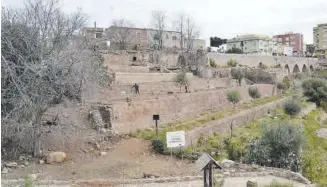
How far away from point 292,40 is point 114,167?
440 feet

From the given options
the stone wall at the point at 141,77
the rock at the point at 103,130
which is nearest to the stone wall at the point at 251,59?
the stone wall at the point at 141,77

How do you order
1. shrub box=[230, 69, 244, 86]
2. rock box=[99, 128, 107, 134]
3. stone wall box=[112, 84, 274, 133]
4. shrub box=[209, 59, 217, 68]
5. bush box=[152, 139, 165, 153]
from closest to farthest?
bush box=[152, 139, 165, 153], rock box=[99, 128, 107, 134], stone wall box=[112, 84, 274, 133], shrub box=[230, 69, 244, 86], shrub box=[209, 59, 217, 68]

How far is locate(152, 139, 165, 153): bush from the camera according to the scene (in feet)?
60.2

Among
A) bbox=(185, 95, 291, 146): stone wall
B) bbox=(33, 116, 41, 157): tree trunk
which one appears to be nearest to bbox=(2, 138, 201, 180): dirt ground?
bbox=(33, 116, 41, 157): tree trunk

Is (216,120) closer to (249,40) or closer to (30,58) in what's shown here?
Result: (30,58)

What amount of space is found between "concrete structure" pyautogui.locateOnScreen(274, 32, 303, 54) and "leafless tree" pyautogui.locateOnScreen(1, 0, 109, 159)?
5076 inches

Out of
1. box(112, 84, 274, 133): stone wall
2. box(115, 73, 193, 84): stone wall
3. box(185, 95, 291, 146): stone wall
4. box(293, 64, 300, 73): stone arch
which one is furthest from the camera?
box(293, 64, 300, 73): stone arch

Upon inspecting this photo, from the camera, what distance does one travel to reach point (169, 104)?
26.2m

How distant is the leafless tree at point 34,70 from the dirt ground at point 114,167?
1622 mm

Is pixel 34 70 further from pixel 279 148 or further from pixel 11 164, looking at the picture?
pixel 279 148

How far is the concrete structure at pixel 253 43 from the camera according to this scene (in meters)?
109

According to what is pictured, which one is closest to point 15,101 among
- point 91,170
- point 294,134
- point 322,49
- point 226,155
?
point 91,170

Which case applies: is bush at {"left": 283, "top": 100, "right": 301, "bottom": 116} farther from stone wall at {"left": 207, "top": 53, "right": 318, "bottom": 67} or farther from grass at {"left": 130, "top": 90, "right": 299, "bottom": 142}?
stone wall at {"left": 207, "top": 53, "right": 318, "bottom": 67}

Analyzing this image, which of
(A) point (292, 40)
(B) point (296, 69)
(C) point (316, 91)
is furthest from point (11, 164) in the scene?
(A) point (292, 40)
